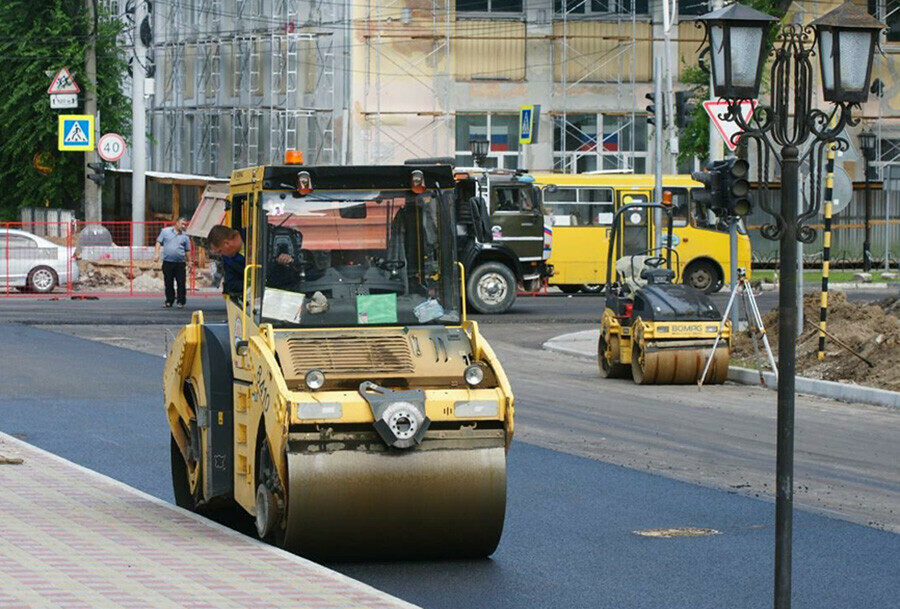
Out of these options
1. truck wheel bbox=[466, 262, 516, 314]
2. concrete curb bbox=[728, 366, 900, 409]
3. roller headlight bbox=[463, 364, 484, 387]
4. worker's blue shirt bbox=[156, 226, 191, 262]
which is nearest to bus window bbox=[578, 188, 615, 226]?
truck wheel bbox=[466, 262, 516, 314]

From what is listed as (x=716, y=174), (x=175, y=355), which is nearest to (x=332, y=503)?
(x=175, y=355)

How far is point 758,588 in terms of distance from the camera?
9711 millimetres

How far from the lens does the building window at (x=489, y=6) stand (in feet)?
173

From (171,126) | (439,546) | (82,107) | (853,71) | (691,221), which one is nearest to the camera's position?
(853,71)

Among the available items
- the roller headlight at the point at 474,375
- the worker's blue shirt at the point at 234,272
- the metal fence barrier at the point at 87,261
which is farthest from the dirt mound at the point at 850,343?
the metal fence barrier at the point at 87,261

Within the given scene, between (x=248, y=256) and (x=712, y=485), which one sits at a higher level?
(x=248, y=256)

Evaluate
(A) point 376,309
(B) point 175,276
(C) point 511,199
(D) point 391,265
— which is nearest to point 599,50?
(C) point 511,199

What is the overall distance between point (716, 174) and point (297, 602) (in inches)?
161

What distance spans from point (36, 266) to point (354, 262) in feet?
99.6

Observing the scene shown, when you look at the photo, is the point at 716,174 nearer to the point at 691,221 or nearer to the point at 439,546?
the point at 439,546

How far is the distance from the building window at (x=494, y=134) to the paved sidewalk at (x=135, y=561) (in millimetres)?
40939

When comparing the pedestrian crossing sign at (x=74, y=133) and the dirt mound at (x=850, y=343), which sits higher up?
the pedestrian crossing sign at (x=74, y=133)

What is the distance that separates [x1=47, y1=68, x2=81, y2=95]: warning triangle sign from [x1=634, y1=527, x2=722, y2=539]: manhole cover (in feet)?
117

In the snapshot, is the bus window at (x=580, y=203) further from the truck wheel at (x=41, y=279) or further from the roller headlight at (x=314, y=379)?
the roller headlight at (x=314, y=379)
